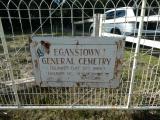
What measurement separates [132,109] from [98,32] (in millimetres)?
1174

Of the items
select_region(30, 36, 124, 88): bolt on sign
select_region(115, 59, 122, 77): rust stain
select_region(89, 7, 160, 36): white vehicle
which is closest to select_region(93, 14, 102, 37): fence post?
select_region(89, 7, 160, 36): white vehicle

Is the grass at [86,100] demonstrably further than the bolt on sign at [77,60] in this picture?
Yes

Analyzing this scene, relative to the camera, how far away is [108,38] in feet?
8.18

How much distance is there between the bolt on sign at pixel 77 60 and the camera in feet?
8.29

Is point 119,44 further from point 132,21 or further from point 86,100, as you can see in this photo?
point 86,100

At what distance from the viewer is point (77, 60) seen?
8.71 ft

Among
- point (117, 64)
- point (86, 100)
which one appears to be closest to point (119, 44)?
point (117, 64)

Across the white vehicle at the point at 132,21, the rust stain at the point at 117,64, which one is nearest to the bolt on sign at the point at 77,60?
the rust stain at the point at 117,64

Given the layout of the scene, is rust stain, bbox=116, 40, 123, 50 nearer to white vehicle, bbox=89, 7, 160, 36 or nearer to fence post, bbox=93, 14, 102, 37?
white vehicle, bbox=89, 7, 160, 36

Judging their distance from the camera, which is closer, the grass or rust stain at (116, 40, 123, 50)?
rust stain at (116, 40, 123, 50)

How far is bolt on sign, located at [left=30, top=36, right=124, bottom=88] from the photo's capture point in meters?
2.53

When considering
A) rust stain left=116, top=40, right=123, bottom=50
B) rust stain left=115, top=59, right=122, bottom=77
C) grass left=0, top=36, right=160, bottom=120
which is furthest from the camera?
grass left=0, top=36, right=160, bottom=120

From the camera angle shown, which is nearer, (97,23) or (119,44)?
(119,44)

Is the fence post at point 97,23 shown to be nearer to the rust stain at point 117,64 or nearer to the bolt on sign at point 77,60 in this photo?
the bolt on sign at point 77,60
